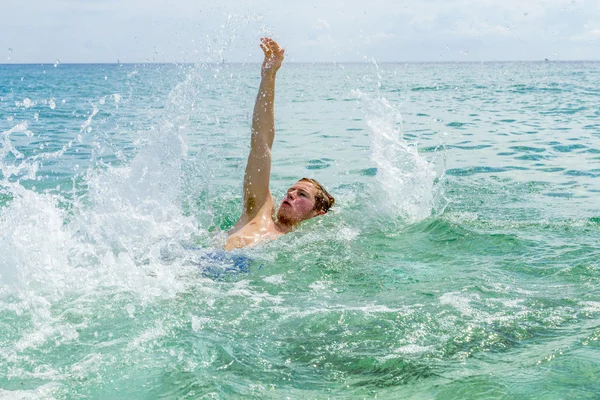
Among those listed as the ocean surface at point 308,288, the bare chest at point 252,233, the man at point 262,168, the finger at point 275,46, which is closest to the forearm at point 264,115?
the man at point 262,168

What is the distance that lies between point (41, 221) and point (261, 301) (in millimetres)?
2135

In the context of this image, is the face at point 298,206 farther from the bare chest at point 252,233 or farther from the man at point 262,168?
the bare chest at point 252,233

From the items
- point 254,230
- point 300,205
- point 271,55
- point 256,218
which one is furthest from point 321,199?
point 271,55

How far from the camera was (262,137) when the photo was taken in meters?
6.80

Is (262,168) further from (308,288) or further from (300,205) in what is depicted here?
(308,288)

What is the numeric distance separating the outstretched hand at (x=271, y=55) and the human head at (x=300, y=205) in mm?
1308

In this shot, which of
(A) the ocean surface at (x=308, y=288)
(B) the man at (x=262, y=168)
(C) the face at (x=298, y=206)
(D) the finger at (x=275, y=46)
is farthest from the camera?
(C) the face at (x=298, y=206)

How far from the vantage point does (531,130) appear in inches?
671

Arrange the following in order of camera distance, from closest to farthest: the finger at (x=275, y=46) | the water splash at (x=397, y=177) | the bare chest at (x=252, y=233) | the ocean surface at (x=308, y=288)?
the ocean surface at (x=308, y=288) → the bare chest at (x=252, y=233) → the finger at (x=275, y=46) → the water splash at (x=397, y=177)

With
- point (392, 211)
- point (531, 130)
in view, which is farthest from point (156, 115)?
point (392, 211)

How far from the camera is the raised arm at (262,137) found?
6.76 meters

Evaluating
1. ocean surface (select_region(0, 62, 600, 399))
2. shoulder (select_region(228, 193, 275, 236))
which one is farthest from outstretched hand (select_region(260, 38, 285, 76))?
shoulder (select_region(228, 193, 275, 236))

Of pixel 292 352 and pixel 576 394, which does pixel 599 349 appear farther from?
pixel 292 352

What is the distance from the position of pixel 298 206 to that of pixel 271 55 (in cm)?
165
